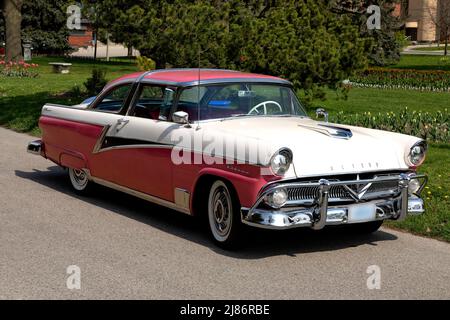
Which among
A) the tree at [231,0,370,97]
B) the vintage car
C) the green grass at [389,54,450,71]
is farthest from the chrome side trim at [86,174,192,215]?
the green grass at [389,54,450,71]

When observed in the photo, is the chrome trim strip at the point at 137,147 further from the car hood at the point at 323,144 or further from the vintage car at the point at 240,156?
the car hood at the point at 323,144

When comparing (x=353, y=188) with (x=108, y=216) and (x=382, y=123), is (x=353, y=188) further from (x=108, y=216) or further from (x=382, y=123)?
(x=382, y=123)

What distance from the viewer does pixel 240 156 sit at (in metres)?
6.36

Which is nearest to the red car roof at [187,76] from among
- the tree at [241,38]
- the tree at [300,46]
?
the tree at [241,38]

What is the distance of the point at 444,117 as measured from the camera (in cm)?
1357

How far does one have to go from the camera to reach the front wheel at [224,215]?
21.3 ft

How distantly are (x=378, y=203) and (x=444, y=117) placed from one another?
748 centimetres

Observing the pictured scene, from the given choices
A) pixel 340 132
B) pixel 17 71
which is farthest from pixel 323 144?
pixel 17 71

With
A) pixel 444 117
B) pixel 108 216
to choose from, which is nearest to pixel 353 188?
pixel 108 216

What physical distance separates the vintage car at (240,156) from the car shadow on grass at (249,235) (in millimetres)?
199

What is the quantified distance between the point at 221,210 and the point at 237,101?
1.33 meters

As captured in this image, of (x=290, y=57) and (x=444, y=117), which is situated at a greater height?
(x=290, y=57)

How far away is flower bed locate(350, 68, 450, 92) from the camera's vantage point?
87.2 feet

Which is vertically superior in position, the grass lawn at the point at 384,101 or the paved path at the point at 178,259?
the paved path at the point at 178,259
